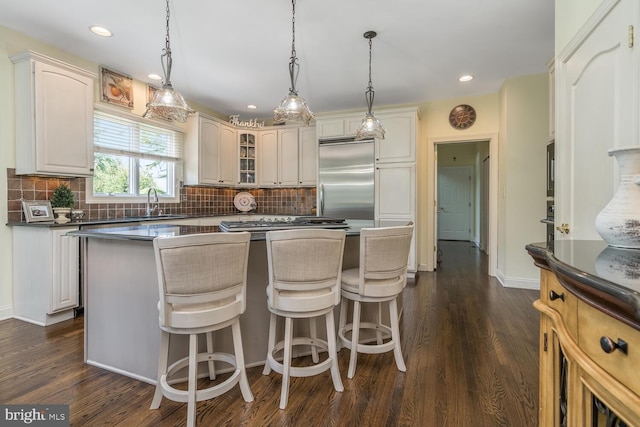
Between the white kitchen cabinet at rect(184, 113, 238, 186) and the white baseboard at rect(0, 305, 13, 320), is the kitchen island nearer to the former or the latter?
the white baseboard at rect(0, 305, 13, 320)

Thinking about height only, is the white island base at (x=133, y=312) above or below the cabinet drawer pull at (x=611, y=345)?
below

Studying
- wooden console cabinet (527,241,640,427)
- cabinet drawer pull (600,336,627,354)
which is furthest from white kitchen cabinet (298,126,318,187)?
cabinet drawer pull (600,336,627,354)

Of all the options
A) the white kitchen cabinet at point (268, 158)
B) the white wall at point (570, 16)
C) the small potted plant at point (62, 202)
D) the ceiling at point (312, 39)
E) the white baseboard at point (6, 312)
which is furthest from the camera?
the white kitchen cabinet at point (268, 158)

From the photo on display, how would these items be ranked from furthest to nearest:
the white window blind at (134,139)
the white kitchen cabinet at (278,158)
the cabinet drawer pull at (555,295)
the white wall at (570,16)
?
the white kitchen cabinet at (278,158)
the white window blind at (134,139)
the white wall at (570,16)
the cabinet drawer pull at (555,295)

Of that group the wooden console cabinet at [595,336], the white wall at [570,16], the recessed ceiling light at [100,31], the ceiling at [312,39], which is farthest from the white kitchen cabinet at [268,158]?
the wooden console cabinet at [595,336]

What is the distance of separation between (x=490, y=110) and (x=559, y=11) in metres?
2.48

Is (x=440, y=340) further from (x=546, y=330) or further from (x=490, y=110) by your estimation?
(x=490, y=110)

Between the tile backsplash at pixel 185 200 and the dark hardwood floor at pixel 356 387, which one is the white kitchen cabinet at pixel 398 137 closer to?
the tile backsplash at pixel 185 200

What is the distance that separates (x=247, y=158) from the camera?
5.64 meters

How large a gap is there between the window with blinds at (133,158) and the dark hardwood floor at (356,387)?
1757 mm

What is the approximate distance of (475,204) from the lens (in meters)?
8.26

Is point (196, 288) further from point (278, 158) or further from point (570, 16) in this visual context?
point (278, 158)

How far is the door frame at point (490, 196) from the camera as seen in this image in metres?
4.50

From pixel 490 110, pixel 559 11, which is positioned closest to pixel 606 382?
pixel 559 11
